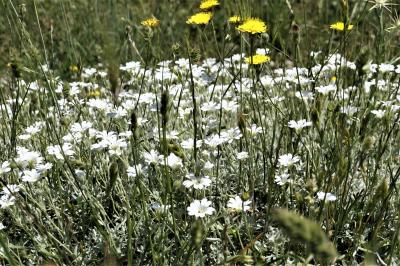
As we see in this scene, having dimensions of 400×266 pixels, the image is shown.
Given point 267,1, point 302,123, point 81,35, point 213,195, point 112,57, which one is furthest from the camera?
point 81,35

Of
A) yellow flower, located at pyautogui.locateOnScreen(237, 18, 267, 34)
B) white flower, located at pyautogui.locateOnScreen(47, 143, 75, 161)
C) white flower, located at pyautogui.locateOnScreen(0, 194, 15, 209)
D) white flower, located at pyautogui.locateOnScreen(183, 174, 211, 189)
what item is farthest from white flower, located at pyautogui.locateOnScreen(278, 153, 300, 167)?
white flower, located at pyautogui.locateOnScreen(0, 194, 15, 209)

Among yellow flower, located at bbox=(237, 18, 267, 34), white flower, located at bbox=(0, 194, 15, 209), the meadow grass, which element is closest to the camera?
the meadow grass

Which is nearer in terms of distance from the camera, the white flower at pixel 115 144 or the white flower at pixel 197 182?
the white flower at pixel 197 182

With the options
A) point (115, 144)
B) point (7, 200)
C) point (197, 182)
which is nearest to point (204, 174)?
point (197, 182)

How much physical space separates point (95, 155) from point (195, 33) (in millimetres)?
2577

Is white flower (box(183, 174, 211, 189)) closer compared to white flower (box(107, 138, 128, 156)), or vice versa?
white flower (box(183, 174, 211, 189))

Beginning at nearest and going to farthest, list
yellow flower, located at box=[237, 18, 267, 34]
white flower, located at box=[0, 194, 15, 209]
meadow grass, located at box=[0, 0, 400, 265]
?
meadow grass, located at box=[0, 0, 400, 265] → white flower, located at box=[0, 194, 15, 209] → yellow flower, located at box=[237, 18, 267, 34]

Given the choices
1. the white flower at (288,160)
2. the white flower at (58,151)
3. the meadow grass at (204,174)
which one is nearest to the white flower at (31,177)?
the meadow grass at (204,174)

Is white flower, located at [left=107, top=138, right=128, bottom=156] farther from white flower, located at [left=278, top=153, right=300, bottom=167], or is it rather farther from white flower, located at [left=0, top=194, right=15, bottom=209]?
white flower, located at [left=278, top=153, right=300, bottom=167]

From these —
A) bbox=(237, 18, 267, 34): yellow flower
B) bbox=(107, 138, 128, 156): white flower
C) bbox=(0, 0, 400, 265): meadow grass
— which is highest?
bbox=(237, 18, 267, 34): yellow flower

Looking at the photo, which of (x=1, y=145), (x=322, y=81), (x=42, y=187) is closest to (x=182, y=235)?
(x=42, y=187)

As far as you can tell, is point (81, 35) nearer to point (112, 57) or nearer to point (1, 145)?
point (1, 145)

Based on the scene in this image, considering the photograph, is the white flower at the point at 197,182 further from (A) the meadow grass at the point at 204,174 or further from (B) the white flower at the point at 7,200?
(B) the white flower at the point at 7,200

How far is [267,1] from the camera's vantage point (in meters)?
3.85
